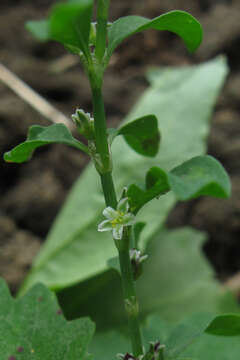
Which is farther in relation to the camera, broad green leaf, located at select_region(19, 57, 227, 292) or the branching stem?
broad green leaf, located at select_region(19, 57, 227, 292)

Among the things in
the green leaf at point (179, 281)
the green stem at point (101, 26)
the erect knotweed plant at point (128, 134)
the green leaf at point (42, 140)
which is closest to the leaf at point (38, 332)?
the erect knotweed plant at point (128, 134)

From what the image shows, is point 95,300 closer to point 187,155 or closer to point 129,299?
point 187,155

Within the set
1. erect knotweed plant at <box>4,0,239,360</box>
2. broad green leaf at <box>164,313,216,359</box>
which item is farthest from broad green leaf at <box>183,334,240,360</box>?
erect knotweed plant at <box>4,0,239,360</box>

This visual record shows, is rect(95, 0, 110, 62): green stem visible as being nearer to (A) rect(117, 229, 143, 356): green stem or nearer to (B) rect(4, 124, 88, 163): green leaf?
(B) rect(4, 124, 88, 163): green leaf

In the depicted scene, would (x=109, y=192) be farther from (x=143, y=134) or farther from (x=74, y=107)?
(x=74, y=107)

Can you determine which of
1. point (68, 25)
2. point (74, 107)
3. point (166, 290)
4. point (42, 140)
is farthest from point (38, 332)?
point (74, 107)

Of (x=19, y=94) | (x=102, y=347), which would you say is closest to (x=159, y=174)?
(x=102, y=347)

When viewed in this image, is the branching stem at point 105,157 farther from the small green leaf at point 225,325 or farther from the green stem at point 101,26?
the small green leaf at point 225,325
